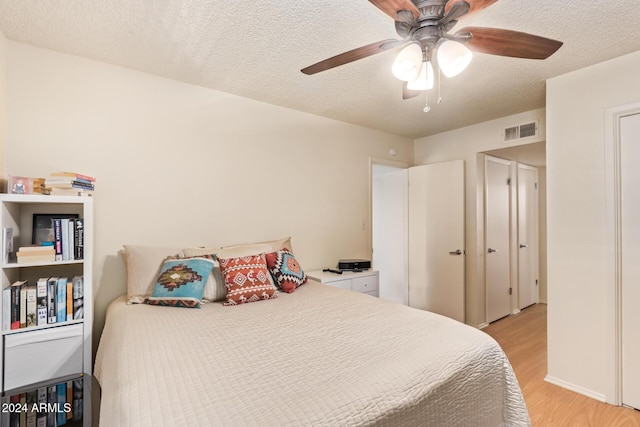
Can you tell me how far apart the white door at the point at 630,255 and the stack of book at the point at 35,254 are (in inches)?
143

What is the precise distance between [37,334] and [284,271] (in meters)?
1.46

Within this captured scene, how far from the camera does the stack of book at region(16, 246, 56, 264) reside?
1672mm

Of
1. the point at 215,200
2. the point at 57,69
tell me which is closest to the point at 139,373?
the point at 215,200

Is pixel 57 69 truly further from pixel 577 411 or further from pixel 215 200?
pixel 577 411

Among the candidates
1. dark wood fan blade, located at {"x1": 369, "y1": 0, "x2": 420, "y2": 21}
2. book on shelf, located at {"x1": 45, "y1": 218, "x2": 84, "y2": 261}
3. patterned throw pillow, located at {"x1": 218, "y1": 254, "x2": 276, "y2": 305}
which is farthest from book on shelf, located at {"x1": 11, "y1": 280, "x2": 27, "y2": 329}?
dark wood fan blade, located at {"x1": 369, "y1": 0, "x2": 420, "y2": 21}

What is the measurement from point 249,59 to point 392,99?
1.36 meters

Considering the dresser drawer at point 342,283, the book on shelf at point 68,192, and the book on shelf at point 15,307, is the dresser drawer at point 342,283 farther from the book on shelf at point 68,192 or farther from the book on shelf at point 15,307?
the book on shelf at point 15,307

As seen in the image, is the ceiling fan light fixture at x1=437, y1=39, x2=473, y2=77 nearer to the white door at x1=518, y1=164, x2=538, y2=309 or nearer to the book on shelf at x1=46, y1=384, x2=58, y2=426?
the book on shelf at x1=46, y1=384, x2=58, y2=426

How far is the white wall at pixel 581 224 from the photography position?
6.96ft

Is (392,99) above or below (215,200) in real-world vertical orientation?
above

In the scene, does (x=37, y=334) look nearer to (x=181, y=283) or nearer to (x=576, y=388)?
(x=181, y=283)

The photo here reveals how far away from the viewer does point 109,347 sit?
1391mm

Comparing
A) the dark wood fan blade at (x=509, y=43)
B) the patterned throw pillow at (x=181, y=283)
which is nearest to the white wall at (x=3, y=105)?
the patterned throw pillow at (x=181, y=283)

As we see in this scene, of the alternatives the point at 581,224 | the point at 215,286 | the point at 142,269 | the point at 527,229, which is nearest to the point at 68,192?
the point at 142,269
